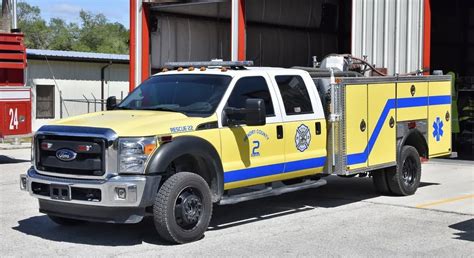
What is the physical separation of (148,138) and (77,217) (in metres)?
1.22

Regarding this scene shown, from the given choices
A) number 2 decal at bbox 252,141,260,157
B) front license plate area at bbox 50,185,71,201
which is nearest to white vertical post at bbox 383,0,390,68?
number 2 decal at bbox 252,141,260,157

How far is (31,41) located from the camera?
240 ft

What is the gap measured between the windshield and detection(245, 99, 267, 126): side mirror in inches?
16.6

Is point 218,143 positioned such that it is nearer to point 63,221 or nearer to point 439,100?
point 63,221

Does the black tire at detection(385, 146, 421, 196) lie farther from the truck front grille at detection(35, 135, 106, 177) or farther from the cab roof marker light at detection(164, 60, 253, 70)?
the truck front grille at detection(35, 135, 106, 177)

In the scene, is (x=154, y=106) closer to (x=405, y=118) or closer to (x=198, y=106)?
(x=198, y=106)

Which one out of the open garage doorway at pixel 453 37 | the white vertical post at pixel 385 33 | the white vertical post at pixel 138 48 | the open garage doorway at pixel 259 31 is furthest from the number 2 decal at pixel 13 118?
the open garage doorway at pixel 453 37

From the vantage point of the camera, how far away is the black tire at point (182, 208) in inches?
296

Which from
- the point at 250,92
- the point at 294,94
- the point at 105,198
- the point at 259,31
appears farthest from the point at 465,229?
the point at 259,31

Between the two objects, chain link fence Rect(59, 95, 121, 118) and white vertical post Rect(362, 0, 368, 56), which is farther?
chain link fence Rect(59, 95, 121, 118)

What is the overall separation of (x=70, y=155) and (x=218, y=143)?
A: 174 centimetres

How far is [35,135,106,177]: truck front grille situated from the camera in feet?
24.6

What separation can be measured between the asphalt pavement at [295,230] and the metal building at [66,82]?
1889 cm

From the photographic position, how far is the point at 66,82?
31.0m
